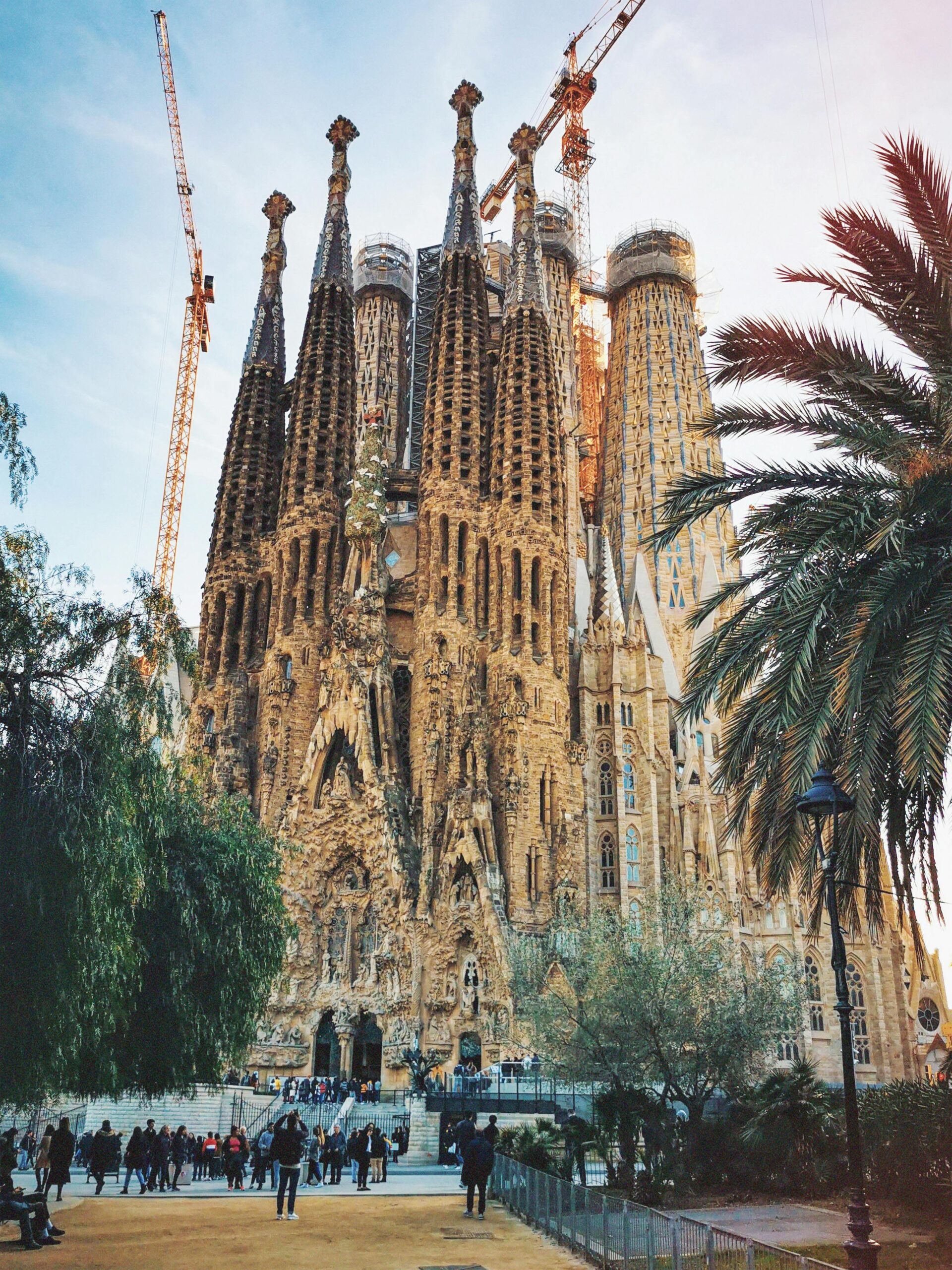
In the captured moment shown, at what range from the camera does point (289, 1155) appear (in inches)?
626

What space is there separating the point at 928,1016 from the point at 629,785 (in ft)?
67.8

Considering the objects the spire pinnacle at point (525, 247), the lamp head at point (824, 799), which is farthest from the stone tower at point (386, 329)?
the lamp head at point (824, 799)

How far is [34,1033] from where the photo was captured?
13.9m

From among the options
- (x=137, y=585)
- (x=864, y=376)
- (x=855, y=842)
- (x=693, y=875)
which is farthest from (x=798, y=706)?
(x=693, y=875)

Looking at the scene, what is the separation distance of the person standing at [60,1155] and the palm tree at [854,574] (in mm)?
11078

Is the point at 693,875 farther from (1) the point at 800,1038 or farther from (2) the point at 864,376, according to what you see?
(2) the point at 864,376

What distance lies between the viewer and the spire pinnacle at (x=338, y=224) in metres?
61.9

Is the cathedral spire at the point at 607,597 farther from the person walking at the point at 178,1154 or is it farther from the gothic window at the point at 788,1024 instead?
the person walking at the point at 178,1154

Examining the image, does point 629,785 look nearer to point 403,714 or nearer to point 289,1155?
point 403,714

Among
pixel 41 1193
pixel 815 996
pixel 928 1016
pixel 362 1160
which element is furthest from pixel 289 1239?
pixel 928 1016

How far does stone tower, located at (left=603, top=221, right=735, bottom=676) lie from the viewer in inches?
2554

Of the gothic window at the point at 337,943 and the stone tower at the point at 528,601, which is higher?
the stone tower at the point at 528,601

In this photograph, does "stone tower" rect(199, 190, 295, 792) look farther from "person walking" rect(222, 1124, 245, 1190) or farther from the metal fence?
the metal fence

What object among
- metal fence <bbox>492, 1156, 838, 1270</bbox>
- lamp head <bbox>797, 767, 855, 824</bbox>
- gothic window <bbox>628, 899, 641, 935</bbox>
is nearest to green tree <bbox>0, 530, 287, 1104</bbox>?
metal fence <bbox>492, 1156, 838, 1270</bbox>
